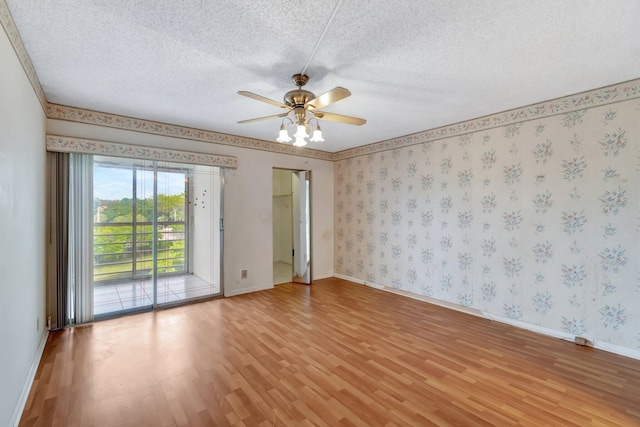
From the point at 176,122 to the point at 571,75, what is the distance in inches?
173

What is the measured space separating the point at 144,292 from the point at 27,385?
173 cm

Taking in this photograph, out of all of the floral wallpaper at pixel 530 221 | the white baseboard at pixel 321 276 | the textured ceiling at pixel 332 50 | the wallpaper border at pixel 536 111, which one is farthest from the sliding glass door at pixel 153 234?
the wallpaper border at pixel 536 111

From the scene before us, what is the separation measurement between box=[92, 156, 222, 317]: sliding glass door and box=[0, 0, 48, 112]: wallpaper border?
1038mm

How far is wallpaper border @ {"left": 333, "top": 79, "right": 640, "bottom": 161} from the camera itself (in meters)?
2.54

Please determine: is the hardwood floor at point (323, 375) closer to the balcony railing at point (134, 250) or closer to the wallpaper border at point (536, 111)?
the balcony railing at point (134, 250)

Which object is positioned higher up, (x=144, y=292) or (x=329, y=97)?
(x=329, y=97)

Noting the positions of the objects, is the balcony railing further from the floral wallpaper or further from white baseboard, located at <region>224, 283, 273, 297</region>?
the floral wallpaper

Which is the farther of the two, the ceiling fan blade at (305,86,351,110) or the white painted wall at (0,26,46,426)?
the ceiling fan blade at (305,86,351,110)

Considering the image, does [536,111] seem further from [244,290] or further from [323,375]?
[244,290]

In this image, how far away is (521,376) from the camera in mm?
2211

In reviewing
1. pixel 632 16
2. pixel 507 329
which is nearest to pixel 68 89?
pixel 632 16

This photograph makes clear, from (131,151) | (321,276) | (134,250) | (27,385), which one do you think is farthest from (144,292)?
(321,276)

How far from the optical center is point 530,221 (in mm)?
3100

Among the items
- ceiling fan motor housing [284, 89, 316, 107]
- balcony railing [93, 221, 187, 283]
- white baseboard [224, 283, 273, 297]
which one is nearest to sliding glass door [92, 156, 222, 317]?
balcony railing [93, 221, 187, 283]
